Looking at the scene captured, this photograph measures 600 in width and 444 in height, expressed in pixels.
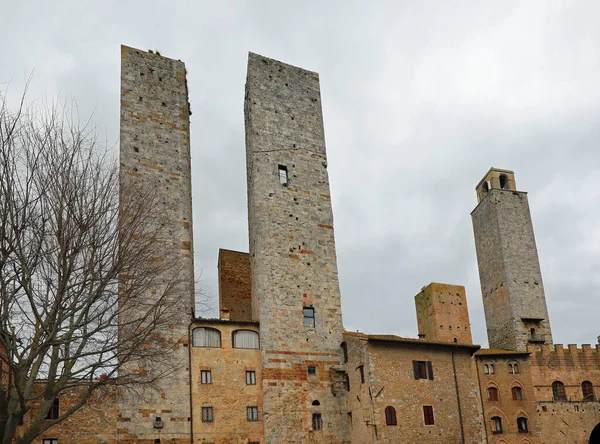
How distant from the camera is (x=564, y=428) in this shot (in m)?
32.5

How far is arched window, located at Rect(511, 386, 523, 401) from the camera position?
32.9 m

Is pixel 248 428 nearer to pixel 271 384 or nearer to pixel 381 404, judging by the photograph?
pixel 271 384

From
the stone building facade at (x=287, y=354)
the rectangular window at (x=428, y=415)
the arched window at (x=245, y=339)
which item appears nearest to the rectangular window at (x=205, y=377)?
the stone building facade at (x=287, y=354)

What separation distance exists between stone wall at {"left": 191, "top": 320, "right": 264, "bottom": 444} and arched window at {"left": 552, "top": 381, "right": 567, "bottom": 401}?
1803 cm

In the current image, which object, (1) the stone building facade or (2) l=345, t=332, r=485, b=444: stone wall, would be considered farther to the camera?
(2) l=345, t=332, r=485, b=444: stone wall

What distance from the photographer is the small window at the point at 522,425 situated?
32.2 m

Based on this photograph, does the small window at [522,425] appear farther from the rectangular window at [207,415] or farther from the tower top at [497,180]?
the tower top at [497,180]

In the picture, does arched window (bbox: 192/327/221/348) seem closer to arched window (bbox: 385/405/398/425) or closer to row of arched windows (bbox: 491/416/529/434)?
arched window (bbox: 385/405/398/425)

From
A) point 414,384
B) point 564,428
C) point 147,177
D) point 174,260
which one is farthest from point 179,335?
point 564,428

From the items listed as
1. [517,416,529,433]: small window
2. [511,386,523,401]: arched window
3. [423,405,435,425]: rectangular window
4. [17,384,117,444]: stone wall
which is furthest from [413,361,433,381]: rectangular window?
[17,384,117,444]: stone wall

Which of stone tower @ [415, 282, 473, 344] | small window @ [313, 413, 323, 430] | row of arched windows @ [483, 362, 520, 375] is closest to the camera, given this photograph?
small window @ [313, 413, 323, 430]

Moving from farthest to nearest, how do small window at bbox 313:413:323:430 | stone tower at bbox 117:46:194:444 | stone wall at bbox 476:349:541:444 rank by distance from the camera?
stone wall at bbox 476:349:541:444 < small window at bbox 313:413:323:430 < stone tower at bbox 117:46:194:444

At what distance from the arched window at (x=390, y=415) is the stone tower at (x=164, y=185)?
9.29 m

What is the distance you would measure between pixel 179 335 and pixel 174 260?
363 cm
